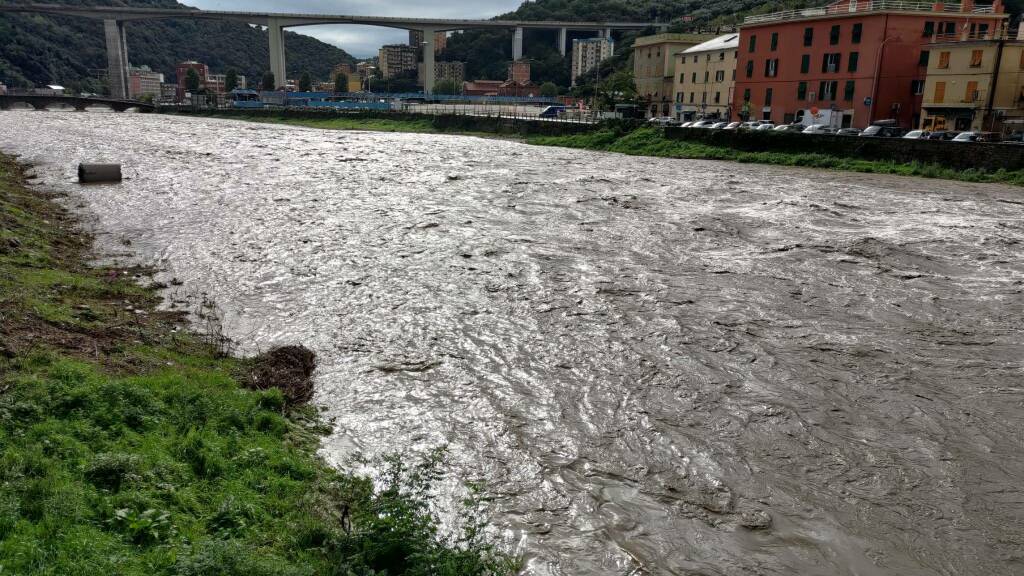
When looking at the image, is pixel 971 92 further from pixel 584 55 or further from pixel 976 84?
pixel 584 55

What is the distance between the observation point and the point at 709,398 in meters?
10.1

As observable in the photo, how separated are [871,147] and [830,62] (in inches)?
661

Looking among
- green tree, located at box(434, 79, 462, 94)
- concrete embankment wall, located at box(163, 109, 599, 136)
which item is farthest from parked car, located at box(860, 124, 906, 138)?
green tree, located at box(434, 79, 462, 94)

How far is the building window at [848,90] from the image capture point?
162ft

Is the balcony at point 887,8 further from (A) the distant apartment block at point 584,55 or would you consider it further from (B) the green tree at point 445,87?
(A) the distant apartment block at point 584,55

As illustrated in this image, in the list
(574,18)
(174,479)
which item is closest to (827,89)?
(174,479)

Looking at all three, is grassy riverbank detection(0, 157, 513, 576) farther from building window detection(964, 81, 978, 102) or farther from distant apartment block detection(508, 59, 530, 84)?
distant apartment block detection(508, 59, 530, 84)

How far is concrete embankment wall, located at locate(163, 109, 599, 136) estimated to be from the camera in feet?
187

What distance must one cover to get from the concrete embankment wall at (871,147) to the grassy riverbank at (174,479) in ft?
106

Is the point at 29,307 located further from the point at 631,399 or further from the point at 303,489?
the point at 631,399

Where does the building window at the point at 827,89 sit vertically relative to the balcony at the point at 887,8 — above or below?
below

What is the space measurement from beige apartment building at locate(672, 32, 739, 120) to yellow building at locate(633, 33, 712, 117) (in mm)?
5214

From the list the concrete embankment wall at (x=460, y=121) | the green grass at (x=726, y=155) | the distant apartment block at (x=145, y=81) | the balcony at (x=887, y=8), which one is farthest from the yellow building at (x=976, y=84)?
the distant apartment block at (x=145, y=81)

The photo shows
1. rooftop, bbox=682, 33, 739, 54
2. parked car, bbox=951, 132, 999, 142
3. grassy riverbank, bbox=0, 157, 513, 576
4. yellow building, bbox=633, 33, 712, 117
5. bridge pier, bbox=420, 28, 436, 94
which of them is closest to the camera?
grassy riverbank, bbox=0, 157, 513, 576
